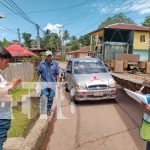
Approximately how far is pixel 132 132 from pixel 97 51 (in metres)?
22.3

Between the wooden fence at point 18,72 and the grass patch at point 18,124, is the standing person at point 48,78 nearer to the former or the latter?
the grass patch at point 18,124

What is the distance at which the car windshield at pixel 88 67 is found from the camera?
40.5ft

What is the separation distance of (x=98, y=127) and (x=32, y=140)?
7.68ft

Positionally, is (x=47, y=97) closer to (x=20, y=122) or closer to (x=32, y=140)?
(x=20, y=122)

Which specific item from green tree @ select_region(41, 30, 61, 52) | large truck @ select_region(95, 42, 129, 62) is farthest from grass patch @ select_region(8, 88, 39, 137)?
green tree @ select_region(41, 30, 61, 52)

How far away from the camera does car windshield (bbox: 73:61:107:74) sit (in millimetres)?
12359

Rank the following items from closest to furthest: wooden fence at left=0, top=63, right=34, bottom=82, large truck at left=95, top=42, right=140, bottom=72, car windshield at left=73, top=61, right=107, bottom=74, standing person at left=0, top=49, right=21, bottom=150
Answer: standing person at left=0, top=49, right=21, bottom=150
car windshield at left=73, top=61, right=107, bottom=74
wooden fence at left=0, top=63, right=34, bottom=82
large truck at left=95, top=42, right=140, bottom=72

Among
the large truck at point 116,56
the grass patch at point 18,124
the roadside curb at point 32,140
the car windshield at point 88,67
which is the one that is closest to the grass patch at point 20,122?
the grass patch at point 18,124

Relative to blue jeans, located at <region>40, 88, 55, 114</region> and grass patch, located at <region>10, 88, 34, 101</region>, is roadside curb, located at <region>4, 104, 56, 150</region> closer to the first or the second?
blue jeans, located at <region>40, 88, 55, 114</region>

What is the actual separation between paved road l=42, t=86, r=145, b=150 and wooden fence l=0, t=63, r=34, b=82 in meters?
4.12

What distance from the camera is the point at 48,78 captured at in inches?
339

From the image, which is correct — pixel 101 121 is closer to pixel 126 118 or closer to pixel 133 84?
pixel 126 118

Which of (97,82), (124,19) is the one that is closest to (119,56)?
(97,82)

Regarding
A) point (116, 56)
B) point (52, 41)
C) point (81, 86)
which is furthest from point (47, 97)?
point (52, 41)
